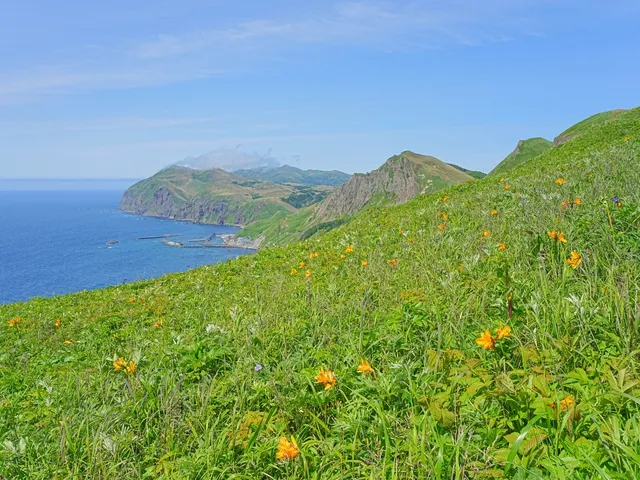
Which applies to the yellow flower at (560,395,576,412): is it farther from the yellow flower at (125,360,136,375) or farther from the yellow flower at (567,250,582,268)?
the yellow flower at (125,360,136,375)

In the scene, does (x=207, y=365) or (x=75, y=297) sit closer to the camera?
(x=207, y=365)

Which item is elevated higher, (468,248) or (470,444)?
(468,248)

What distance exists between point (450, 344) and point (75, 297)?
1643 centimetres

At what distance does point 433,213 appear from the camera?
13406 millimetres

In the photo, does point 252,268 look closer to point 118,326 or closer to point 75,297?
point 118,326

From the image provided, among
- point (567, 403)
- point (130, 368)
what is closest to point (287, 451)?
point (567, 403)

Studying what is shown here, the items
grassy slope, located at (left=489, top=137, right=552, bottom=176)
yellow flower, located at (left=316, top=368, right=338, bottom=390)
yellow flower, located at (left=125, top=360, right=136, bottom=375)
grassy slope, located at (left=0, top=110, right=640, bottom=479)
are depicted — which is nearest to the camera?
grassy slope, located at (left=0, top=110, right=640, bottom=479)

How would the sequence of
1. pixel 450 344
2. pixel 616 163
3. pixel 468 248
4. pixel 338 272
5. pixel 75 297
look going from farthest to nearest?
pixel 75 297 → pixel 616 163 → pixel 338 272 → pixel 468 248 → pixel 450 344

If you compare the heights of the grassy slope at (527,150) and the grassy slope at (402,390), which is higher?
the grassy slope at (527,150)

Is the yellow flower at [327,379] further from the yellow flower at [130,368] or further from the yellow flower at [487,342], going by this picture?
the yellow flower at [130,368]

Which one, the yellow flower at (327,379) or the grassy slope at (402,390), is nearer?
the grassy slope at (402,390)

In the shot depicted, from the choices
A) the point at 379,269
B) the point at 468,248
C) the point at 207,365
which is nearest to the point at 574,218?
the point at 468,248

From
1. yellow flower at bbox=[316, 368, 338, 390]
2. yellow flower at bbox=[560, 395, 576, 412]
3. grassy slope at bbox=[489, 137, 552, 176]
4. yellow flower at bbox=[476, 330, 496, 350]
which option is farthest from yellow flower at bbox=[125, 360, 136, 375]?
grassy slope at bbox=[489, 137, 552, 176]

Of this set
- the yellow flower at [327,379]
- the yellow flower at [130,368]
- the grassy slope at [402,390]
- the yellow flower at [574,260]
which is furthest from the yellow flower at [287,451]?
the yellow flower at [574,260]
